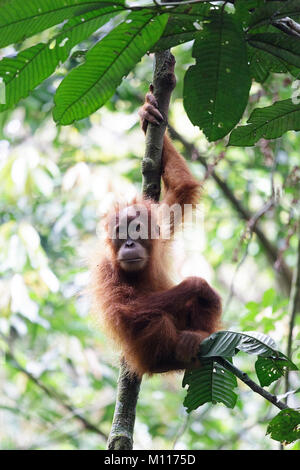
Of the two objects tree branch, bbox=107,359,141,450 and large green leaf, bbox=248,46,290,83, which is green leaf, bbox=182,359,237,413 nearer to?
tree branch, bbox=107,359,141,450

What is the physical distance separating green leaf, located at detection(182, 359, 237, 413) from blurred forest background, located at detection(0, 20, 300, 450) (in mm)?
1896

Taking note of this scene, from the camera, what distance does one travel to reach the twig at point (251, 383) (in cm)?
227

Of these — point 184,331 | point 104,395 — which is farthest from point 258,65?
point 104,395

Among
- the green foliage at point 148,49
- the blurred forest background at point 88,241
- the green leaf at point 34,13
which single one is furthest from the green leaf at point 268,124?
the blurred forest background at point 88,241

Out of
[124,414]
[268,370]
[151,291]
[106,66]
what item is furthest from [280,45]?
[151,291]

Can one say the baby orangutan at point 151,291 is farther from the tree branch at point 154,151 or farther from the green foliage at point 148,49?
the green foliage at point 148,49

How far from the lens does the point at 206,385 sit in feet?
8.72

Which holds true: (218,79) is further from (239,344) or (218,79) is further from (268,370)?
(268,370)

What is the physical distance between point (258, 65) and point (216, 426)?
20.6ft

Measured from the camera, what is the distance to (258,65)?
246 cm

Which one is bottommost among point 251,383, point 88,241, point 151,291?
point 251,383

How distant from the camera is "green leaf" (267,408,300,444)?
2213mm

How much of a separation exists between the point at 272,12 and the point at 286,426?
1.57 metres
